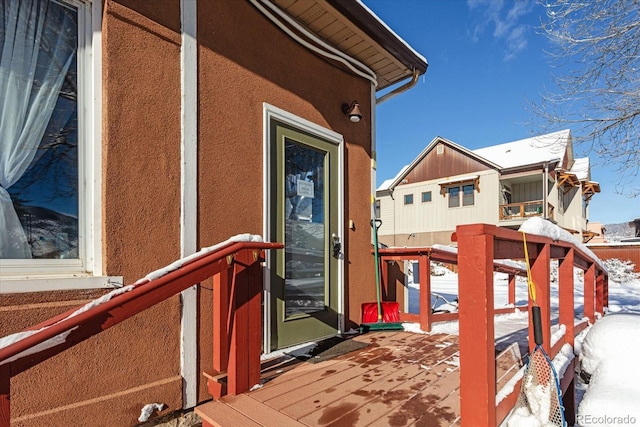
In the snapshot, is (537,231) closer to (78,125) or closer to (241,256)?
(241,256)

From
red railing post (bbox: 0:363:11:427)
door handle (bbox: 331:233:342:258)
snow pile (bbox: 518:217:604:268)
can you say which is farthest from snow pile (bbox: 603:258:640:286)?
red railing post (bbox: 0:363:11:427)

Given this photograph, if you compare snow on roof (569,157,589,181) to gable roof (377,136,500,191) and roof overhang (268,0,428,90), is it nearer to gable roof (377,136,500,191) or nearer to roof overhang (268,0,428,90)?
gable roof (377,136,500,191)

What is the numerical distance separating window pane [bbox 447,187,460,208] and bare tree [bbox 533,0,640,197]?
11.0 metres

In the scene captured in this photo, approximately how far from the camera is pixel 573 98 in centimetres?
475

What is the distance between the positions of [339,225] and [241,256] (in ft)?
5.33

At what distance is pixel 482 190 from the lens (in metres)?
15.1

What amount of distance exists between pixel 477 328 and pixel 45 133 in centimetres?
234

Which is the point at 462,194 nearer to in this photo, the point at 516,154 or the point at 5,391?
the point at 516,154

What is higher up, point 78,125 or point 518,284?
point 78,125

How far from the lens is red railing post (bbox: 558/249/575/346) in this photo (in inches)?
103

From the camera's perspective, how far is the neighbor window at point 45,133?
5.42 feet

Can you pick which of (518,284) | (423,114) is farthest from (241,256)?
(423,114)

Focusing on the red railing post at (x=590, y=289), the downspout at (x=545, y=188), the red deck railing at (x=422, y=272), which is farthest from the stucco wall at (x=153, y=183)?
the downspout at (x=545, y=188)

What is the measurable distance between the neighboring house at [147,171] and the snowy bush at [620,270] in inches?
524
